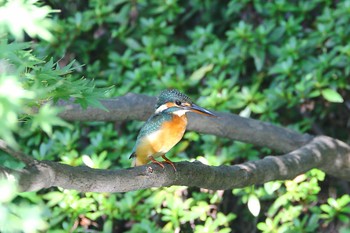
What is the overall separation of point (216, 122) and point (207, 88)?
2.00 feet

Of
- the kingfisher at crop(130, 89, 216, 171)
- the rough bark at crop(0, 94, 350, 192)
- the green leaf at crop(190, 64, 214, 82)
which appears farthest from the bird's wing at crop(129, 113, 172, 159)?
the green leaf at crop(190, 64, 214, 82)

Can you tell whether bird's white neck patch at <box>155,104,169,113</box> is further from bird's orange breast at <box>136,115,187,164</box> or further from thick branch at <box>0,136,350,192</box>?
thick branch at <box>0,136,350,192</box>

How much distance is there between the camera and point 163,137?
2.58m

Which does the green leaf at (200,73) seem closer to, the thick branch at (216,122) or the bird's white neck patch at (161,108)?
the thick branch at (216,122)

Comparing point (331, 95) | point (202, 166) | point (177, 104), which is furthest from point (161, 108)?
point (331, 95)

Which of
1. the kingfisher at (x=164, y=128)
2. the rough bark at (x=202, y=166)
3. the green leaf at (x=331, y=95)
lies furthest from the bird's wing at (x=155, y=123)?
the green leaf at (x=331, y=95)

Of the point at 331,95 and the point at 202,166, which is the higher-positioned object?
the point at 202,166

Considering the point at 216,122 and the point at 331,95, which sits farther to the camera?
the point at 331,95

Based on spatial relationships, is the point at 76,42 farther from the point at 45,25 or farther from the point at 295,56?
the point at 45,25

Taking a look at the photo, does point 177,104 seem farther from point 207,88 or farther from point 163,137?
point 207,88

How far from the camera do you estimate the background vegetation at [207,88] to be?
3416 millimetres

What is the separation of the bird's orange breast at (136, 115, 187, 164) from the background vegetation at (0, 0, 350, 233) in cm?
53

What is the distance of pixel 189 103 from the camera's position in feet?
8.83

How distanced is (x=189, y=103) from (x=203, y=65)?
1545mm
